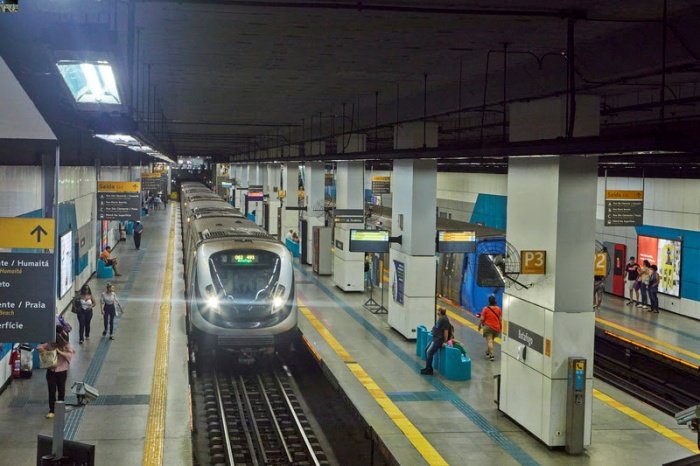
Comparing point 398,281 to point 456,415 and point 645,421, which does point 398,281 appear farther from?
point 645,421

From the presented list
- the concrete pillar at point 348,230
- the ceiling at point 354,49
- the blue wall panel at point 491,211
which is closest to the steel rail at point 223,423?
the ceiling at point 354,49

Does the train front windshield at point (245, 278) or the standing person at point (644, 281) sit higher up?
the train front windshield at point (245, 278)

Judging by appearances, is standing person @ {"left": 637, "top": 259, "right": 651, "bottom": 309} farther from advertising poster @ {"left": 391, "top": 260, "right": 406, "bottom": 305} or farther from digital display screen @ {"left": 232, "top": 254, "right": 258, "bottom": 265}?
digital display screen @ {"left": 232, "top": 254, "right": 258, "bottom": 265}

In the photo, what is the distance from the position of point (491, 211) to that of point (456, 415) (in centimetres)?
1965

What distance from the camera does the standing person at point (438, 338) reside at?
15227 millimetres

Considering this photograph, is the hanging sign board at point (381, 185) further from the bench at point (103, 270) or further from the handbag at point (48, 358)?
the handbag at point (48, 358)

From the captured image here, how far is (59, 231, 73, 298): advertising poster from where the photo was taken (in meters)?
18.5

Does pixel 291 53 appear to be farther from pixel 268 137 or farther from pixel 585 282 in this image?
pixel 268 137

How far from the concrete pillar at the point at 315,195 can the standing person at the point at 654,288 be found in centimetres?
1130

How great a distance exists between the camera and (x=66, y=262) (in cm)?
1938

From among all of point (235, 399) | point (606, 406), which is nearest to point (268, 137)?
point (235, 399)

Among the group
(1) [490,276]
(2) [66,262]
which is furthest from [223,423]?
(2) [66,262]

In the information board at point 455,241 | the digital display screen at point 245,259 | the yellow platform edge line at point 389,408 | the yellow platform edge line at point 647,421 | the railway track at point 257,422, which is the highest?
the information board at point 455,241

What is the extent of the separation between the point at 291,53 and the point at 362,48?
102cm
